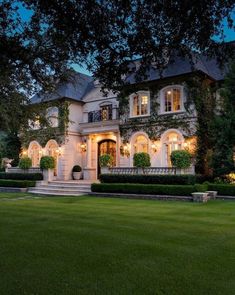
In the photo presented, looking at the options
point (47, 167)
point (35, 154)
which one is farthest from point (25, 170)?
point (47, 167)

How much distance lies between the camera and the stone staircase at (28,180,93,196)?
21.5 m

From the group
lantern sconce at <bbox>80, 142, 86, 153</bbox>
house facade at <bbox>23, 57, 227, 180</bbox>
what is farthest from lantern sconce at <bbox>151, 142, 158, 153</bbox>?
lantern sconce at <bbox>80, 142, 86, 153</bbox>

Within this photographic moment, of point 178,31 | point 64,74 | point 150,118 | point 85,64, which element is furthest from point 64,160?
point 178,31

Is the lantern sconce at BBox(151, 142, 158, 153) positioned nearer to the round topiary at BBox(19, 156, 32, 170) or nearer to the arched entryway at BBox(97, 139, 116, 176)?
the arched entryway at BBox(97, 139, 116, 176)

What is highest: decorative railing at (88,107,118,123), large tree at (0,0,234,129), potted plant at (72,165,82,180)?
decorative railing at (88,107,118,123)

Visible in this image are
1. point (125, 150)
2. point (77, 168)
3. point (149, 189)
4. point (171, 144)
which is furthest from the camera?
point (77, 168)

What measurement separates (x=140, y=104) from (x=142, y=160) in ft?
17.6

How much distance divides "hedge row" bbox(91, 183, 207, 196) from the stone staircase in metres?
1.19

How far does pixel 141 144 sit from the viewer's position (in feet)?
82.5

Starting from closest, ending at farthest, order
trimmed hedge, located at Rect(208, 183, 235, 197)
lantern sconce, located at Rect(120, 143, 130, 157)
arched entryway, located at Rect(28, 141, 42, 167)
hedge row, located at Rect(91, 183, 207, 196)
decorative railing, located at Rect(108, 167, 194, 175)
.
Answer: trimmed hedge, located at Rect(208, 183, 235, 197) → hedge row, located at Rect(91, 183, 207, 196) → decorative railing, located at Rect(108, 167, 194, 175) → lantern sconce, located at Rect(120, 143, 130, 157) → arched entryway, located at Rect(28, 141, 42, 167)

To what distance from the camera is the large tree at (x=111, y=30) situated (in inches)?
251

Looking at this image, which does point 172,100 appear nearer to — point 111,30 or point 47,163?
point 47,163

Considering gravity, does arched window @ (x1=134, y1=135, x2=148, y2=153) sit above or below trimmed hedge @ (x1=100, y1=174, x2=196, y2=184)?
above

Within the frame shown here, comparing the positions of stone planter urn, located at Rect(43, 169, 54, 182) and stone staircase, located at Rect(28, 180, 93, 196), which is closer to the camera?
stone staircase, located at Rect(28, 180, 93, 196)
